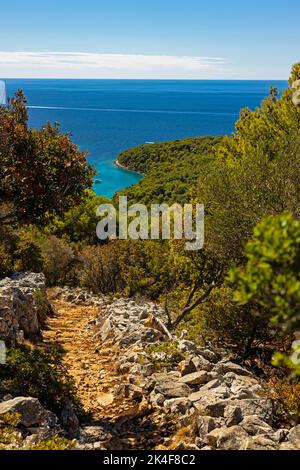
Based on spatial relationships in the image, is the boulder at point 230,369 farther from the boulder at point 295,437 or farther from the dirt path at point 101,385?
the boulder at point 295,437

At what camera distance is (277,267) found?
4.43 meters

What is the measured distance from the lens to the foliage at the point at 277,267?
422cm

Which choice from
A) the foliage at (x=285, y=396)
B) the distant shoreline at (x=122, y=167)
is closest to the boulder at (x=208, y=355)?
the foliage at (x=285, y=396)

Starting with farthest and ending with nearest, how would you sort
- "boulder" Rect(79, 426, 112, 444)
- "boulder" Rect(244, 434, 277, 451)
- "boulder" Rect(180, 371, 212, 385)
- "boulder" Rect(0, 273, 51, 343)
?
"boulder" Rect(0, 273, 51, 343) → "boulder" Rect(180, 371, 212, 385) → "boulder" Rect(79, 426, 112, 444) → "boulder" Rect(244, 434, 277, 451)

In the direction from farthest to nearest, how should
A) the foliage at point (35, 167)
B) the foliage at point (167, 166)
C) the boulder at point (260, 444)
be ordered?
the foliage at point (167, 166), the foliage at point (35, 167), the boulder at point (260, 444)

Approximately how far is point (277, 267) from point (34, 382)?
23.9ft

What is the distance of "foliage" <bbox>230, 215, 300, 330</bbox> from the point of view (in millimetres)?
4219

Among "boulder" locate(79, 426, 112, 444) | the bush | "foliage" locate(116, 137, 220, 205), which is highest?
"foliage" locate(116, 137, 220, 205)

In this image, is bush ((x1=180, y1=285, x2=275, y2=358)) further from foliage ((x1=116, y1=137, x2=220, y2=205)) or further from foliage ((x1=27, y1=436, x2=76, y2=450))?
foliage ((x1=116, y1=137, x2=220, y2=205))

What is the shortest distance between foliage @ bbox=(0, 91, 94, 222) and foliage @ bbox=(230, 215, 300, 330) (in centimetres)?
694

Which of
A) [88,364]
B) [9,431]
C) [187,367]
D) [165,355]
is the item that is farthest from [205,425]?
[88,364]

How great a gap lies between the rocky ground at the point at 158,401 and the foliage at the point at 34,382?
0.55m

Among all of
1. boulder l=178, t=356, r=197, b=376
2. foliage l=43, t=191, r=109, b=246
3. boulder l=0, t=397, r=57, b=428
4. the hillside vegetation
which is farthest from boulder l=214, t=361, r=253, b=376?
foliage l=43, t=191, r=109, b=246

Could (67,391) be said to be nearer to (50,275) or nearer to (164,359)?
(164,359)
